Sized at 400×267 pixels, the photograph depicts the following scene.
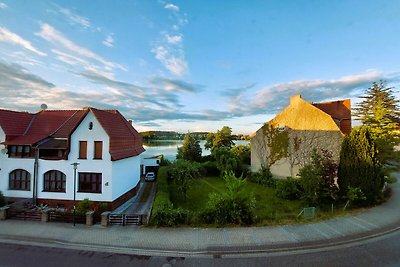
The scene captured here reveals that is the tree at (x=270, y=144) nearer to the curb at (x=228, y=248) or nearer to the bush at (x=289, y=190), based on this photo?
the bush at (x=289, y=190)

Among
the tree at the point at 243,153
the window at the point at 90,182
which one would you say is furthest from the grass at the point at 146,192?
the tree at the point at 243,153

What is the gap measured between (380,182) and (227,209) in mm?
12137

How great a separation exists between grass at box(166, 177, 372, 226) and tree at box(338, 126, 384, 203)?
74.9 inches

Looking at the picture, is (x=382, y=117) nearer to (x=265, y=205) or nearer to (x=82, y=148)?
(x=265, y=205)

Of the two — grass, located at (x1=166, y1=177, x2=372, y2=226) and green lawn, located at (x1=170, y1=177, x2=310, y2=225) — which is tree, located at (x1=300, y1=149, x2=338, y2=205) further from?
green lawn, located at (x1=170, y1=177, x2=310, y2=225)

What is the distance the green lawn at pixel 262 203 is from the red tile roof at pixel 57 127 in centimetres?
676

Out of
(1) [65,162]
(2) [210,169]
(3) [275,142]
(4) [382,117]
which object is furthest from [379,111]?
(1) [65,162]

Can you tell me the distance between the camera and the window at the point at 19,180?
61.0 ft

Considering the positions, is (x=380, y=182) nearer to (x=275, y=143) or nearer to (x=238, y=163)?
(x=275, y=143)

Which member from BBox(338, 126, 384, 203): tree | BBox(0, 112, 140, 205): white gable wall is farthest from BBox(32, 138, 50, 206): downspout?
BBox(338, 126, 384, 203): tree

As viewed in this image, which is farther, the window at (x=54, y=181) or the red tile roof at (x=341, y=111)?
the red tile roof at (x=341, y=111)

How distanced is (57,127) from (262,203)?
19077 millimetres

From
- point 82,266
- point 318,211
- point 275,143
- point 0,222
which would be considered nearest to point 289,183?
point 318,211

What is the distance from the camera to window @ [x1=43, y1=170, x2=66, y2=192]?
59.6 feet
